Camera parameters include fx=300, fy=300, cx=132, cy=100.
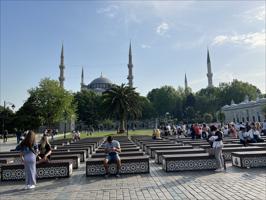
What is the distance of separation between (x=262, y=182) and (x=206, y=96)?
298 ft

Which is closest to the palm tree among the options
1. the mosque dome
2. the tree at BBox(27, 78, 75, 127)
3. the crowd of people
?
the tree at BBox(27, 78, 75, 127)

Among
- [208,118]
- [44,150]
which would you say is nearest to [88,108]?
[208,118]

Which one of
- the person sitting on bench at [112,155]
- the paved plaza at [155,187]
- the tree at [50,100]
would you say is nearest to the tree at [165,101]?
the tree at [50,100]

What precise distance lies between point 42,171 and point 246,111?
72519 mm

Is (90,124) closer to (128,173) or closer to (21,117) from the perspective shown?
(21,117)

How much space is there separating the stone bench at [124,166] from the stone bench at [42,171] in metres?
0.86

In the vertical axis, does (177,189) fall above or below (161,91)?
below

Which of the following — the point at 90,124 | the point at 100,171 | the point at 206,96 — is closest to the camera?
the point at 100,171

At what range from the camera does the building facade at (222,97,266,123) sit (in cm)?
7112

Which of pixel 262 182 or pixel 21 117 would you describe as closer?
pixel 262 182

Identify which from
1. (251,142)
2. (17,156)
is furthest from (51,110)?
(251,142)

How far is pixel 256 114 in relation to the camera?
72875mm

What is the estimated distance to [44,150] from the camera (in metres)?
11.3

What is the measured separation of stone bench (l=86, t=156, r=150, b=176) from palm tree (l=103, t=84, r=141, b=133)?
37.9 m
